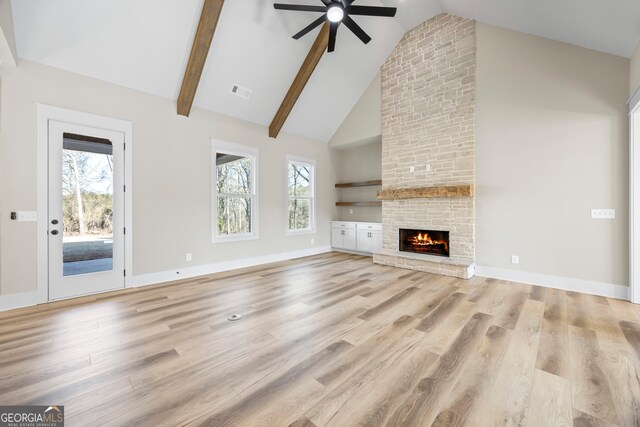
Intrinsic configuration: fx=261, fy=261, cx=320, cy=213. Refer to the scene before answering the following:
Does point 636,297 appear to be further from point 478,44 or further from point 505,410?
point 478,44

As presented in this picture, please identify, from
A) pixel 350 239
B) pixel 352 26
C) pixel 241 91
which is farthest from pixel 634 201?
pixel 241 91

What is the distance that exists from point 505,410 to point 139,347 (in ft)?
8.98

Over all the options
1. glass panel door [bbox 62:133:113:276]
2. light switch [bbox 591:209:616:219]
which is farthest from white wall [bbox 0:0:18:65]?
light switch [bbox 591:209:616:219]

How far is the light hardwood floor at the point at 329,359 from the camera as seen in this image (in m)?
1.54

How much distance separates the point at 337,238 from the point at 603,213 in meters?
5.01

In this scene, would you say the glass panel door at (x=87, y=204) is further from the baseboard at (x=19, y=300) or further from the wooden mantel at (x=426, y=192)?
the wooden mantel at (x=426, y=192)

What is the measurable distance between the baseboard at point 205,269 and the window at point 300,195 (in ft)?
1.96

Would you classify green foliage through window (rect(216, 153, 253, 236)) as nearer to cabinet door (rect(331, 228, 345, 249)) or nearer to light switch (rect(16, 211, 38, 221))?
light switch (rect(16, 211, 38, 221))

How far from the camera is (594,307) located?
314 cm

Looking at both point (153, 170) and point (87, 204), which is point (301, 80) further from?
point (87, 204)

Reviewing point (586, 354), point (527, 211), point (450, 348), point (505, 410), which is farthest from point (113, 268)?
point (527, 211)

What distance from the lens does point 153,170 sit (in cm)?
423

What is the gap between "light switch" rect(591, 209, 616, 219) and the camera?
347 centimetres

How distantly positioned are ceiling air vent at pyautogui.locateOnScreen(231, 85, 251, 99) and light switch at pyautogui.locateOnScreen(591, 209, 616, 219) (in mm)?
5769
